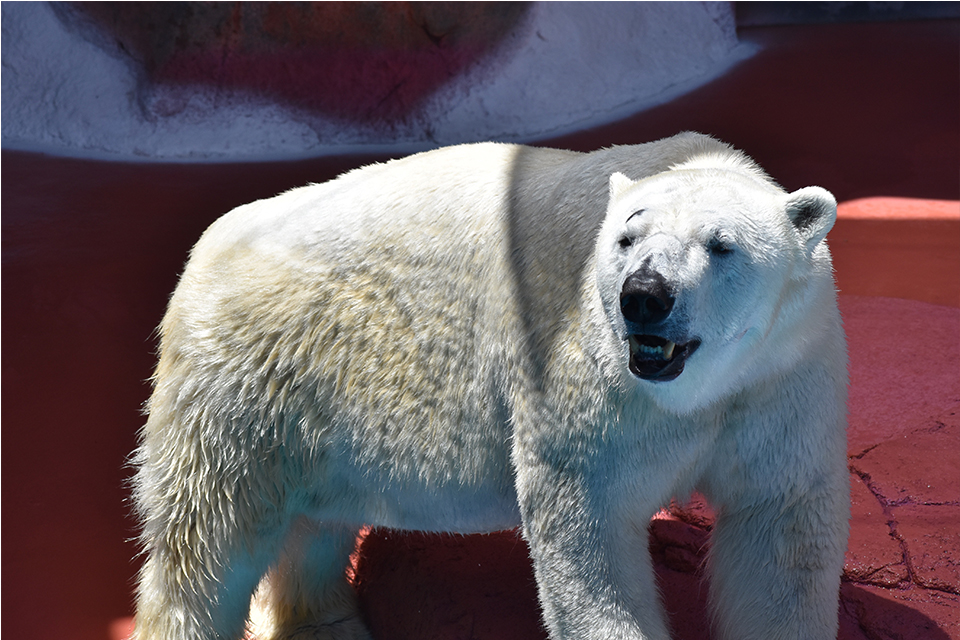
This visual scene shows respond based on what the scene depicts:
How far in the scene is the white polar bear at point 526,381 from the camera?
5.04 ft

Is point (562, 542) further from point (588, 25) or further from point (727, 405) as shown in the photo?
point (588, 25)

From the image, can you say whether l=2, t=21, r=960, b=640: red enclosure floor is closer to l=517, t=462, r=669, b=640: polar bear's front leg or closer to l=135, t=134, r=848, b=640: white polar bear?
l=135, t=134, r=848, b=640: white polar bear

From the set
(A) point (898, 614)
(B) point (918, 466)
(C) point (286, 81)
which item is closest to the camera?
(A) point (898, 614)

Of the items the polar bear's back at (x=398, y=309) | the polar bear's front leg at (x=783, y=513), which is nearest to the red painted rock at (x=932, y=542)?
the polar bear's front leg at (x=783, y=513)

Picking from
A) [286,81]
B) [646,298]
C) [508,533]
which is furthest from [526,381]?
[286,81]

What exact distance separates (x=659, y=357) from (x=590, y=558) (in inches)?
19.9

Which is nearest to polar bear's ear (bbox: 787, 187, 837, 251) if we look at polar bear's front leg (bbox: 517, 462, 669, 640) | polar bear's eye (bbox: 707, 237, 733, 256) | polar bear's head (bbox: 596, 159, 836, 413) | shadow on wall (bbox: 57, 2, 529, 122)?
polar bear's head (bbox: 596, 159, 836, 413)

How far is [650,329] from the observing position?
1401mm

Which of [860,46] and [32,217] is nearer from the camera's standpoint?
[32,217]

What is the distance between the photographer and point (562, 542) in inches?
68.7

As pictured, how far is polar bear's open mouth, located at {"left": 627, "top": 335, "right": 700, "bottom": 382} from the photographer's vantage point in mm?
1446

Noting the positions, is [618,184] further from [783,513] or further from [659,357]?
[783,513]

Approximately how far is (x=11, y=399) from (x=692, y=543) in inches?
114

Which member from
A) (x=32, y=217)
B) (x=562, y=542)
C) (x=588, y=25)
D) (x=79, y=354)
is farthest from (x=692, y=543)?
(x=588, y=25)
